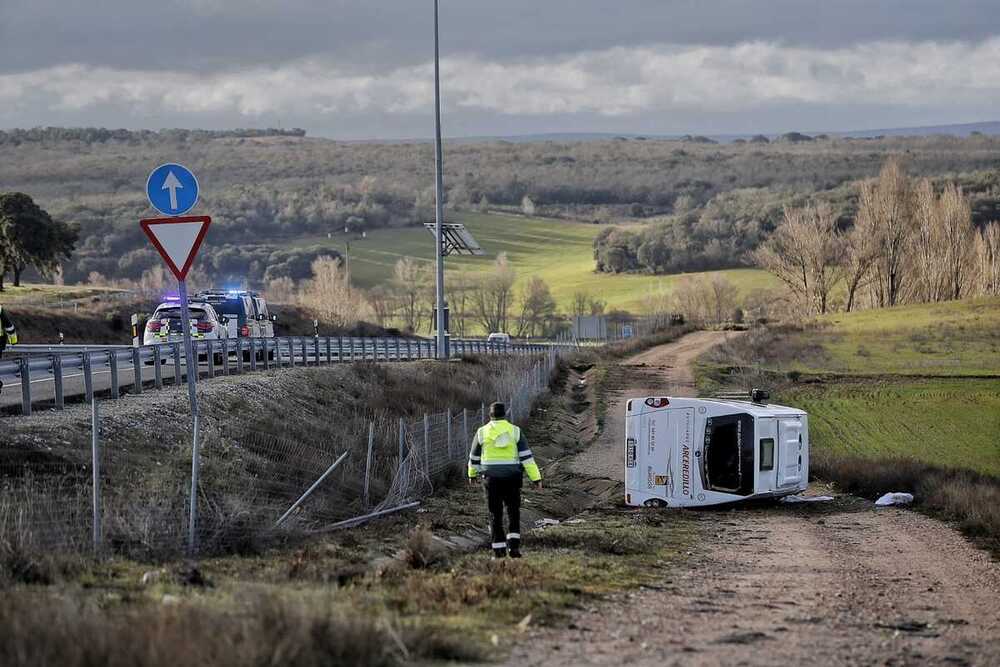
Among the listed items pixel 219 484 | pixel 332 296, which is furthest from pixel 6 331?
pixel 332 296

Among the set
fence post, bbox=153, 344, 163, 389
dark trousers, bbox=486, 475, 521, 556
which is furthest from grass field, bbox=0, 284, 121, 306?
dark trousers, bbox=486, 475, 521, 556

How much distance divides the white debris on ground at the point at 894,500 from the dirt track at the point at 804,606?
403cm

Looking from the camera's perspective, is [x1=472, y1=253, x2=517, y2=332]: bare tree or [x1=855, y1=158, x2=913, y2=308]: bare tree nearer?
[x1=855, y1=158, x2=913, y2=308]: bare tree

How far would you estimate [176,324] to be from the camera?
113 ft

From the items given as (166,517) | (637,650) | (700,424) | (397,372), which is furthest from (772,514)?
(397,372)

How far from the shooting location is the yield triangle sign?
13.8 metres

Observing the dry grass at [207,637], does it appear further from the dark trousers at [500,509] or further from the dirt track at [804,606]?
the dark trousers at [500,509]

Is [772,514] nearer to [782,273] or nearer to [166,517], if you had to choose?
[166,517]

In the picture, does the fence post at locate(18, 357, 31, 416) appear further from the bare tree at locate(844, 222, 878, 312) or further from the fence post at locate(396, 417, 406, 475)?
the bare tree at locate(844, 222, 878, 312)

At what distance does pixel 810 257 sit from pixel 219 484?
115305mm

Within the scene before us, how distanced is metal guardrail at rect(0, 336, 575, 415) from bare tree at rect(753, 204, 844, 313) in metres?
76.0

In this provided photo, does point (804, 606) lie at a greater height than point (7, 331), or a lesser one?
lesser

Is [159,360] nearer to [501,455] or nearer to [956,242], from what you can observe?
[501,455]

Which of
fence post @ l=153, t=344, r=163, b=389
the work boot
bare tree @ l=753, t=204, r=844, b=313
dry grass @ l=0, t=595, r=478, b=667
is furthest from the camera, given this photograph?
bare tree @ l=753, t=204, r=844, b=313
